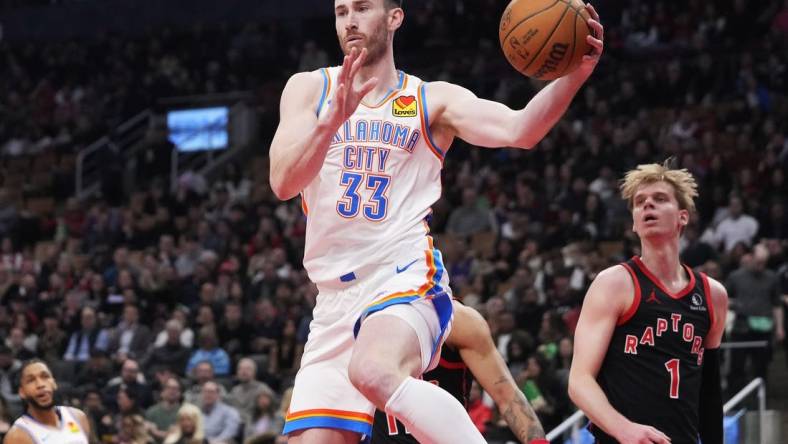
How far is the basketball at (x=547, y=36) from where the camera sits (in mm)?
4434

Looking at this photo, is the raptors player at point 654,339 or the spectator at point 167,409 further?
the spectator at point 167,409

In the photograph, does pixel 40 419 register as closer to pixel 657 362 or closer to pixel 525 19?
pixel 657 362

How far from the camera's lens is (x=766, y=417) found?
9.84 metres

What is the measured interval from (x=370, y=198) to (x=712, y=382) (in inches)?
76.5

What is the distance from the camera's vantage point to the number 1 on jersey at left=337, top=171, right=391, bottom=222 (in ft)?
15.4

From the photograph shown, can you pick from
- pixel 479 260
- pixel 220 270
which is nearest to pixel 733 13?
pixel 479 260

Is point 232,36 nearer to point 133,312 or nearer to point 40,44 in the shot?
point 40,44

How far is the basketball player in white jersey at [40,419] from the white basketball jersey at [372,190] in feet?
14.6

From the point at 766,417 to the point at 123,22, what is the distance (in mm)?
20974

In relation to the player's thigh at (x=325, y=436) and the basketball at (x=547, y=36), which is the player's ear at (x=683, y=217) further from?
the player's thigh at (x=325, y=436)

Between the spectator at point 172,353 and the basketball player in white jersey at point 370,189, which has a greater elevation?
the basketball player in white jersey at point 370,189

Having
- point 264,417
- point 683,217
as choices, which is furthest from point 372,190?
point 264,417

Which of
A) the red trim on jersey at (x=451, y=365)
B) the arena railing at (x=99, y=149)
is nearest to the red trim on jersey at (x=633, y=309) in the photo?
the red trim on jersey at (x=451, y=365)

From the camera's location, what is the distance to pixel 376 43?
479cm
